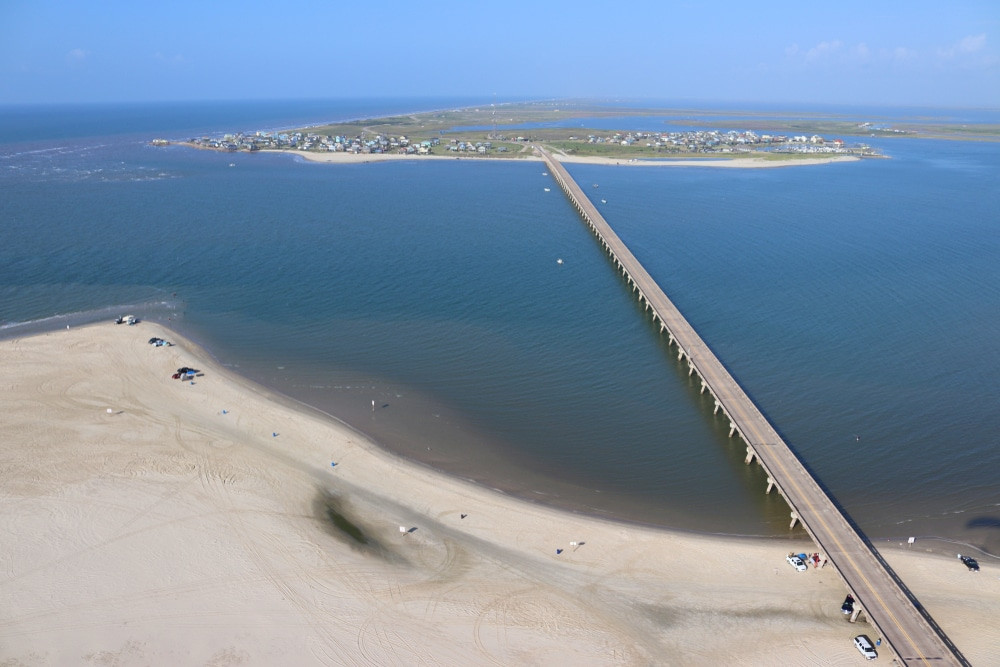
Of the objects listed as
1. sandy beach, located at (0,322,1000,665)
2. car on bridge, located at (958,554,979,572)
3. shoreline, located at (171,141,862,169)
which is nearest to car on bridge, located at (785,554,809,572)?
→ sandy beach, located at (0,322,1000,665)

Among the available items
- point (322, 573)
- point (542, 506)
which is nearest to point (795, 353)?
point (542, 506)

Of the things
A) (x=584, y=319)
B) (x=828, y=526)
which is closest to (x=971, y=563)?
(x=828, y=526)

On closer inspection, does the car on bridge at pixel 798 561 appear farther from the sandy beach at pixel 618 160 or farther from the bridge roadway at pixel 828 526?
the sandy beach at pixel 618 160

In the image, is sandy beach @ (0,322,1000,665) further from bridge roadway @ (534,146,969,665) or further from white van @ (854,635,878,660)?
bridge roadway @ (534,146,969,665)

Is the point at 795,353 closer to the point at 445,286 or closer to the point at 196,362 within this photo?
the point at 445,286

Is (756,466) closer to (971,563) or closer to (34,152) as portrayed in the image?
(971,563)
